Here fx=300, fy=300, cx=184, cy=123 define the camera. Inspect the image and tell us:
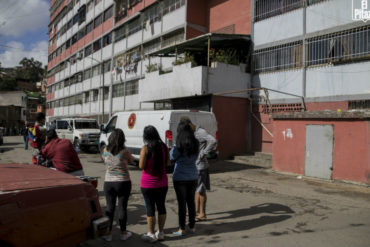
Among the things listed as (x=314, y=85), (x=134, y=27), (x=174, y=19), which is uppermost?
(x=134, y=27)

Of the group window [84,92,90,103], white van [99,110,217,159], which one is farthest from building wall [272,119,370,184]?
window [84,92,90,103]

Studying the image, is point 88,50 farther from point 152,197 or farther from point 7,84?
point 7,84

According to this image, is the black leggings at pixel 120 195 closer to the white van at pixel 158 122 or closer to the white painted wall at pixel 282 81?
the white van at pixel 158 122

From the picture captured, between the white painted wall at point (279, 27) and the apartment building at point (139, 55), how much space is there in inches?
28.5

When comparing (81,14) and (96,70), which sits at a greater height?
(81,14)

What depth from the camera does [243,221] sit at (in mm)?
5352

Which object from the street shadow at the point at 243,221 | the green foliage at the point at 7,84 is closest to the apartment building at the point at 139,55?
the street shadow at the point at 243,221

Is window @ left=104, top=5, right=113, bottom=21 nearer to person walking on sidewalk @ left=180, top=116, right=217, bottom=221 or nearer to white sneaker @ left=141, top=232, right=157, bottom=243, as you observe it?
person walking on sidewalk @ left=180, top=116, right=217, bottom=221

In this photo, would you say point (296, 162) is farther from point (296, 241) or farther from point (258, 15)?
point (258, 15)

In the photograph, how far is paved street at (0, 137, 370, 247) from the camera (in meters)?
4.43

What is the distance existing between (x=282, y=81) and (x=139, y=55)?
557 inches

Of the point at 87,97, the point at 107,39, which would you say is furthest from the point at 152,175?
the point at 87,97

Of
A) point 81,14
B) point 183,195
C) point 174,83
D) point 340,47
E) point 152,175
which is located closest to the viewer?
point 152,175

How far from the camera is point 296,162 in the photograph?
10.5 meters
